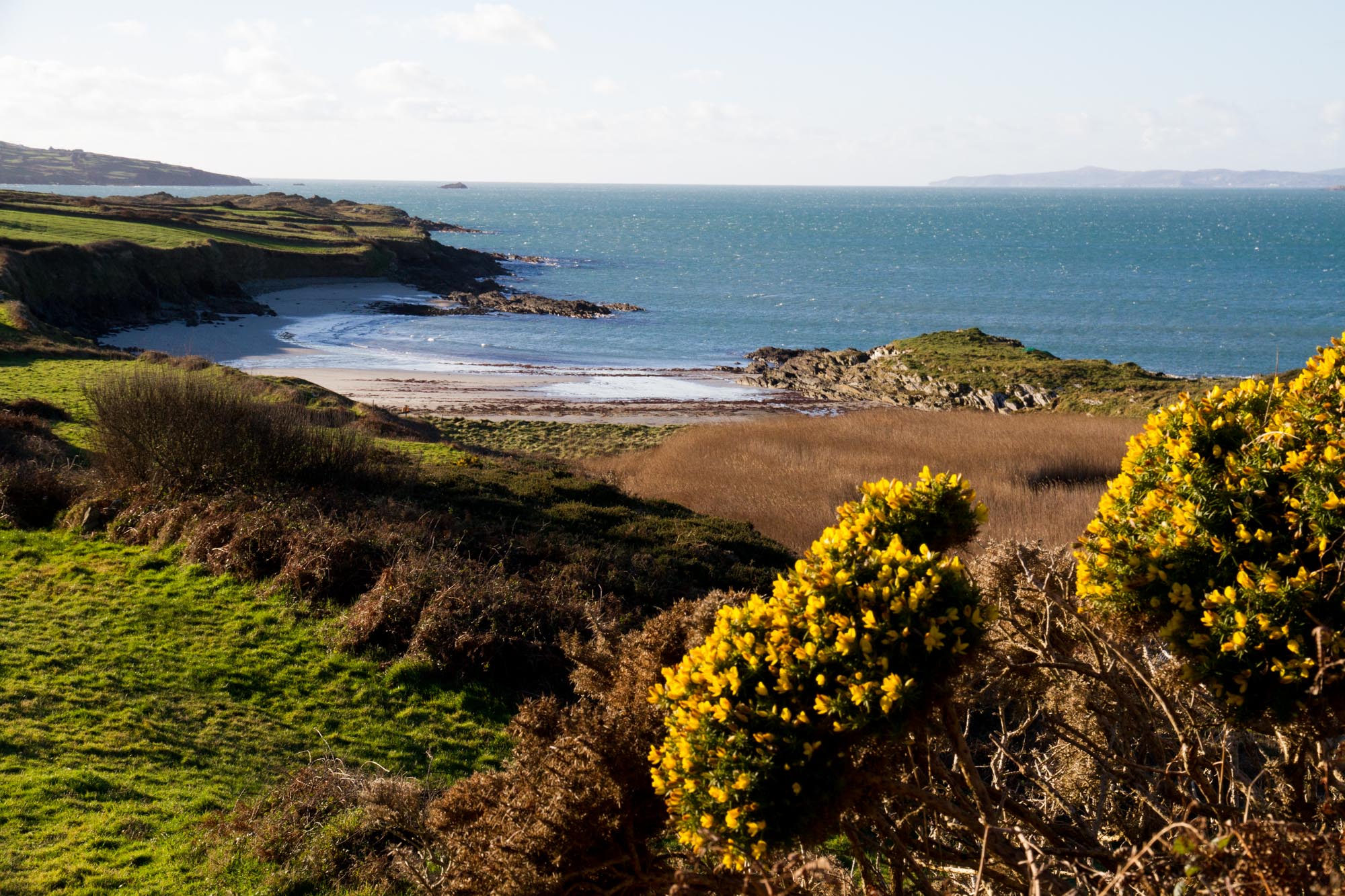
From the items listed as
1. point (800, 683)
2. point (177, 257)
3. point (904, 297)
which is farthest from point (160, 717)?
point (904, 297)

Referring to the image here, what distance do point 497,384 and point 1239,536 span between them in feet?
130

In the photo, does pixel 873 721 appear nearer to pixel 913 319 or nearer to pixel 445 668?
pixel 445 668

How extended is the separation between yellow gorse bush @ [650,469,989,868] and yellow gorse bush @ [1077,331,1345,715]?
835 mm

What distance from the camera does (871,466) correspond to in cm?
2120

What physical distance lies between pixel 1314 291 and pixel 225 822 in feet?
299

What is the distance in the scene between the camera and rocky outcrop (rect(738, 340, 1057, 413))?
37812 millimetres

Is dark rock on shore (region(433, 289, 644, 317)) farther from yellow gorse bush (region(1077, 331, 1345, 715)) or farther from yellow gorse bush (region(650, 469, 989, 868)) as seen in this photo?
yellow gorse bush (region(650, 469, 989, 868))

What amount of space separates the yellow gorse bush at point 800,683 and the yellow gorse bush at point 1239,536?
0.84m

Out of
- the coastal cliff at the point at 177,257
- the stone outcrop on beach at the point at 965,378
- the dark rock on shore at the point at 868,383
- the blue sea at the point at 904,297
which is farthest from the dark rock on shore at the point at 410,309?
the stone outcrop on beach at the point at 965,378

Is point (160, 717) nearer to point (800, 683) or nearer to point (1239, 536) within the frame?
point (800, 683)

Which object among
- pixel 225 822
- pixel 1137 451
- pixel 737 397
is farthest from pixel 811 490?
pixel 737 397

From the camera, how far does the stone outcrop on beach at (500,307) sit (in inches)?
2547

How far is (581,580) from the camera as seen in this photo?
40.7 feet

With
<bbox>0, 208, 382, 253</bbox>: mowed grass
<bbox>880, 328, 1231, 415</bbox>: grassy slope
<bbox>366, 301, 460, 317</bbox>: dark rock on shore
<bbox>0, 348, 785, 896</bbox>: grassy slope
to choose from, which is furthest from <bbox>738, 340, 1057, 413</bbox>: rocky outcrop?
<bbox>0, 208, 382, 253</bbox>: mowed grass
